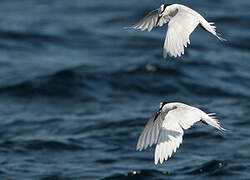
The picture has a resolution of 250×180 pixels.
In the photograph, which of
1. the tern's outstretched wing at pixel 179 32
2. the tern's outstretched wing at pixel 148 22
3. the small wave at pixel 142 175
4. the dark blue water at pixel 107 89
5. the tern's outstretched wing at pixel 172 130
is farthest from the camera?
the dark blue water at pixel 107 89

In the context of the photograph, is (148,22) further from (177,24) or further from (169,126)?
(169,126)

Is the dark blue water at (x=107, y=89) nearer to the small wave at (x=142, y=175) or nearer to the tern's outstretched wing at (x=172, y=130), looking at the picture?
the small wave at (x=142, y=175)

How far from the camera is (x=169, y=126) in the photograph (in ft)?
30.9

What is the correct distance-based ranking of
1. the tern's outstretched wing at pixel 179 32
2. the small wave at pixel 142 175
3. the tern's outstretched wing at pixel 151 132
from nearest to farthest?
the tern's outstretched wing at pixel 179 32, the tern's outstretched wing at pixel 151 132, the small wave at pixel 142 175

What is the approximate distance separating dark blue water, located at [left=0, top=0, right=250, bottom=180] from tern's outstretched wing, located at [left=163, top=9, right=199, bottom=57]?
361 centimetres

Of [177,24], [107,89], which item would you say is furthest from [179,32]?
[107,89]

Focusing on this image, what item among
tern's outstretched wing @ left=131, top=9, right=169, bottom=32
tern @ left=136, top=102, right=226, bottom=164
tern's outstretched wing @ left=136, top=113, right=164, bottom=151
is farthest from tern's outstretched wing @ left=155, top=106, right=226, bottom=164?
tern's outstretched wing @ left=131, top=9, right=169, bottom=32

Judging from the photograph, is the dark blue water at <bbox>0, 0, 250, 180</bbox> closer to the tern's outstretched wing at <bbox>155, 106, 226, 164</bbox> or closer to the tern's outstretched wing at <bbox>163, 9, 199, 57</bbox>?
the tern's outstretched wing at <bbox>155, 106, 226, 164</bbox>

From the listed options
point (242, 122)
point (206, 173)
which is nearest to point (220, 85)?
point (242, 122)

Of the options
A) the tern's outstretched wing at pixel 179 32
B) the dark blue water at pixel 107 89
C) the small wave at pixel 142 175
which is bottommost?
the small wave at pixel 142 175

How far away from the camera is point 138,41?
20.3m

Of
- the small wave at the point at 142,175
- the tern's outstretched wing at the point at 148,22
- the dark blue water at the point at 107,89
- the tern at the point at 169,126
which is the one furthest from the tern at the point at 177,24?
the dark blue water at the point at 107,89

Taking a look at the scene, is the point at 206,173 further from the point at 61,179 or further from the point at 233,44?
the point at 233,44

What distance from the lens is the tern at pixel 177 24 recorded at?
8891 mm
